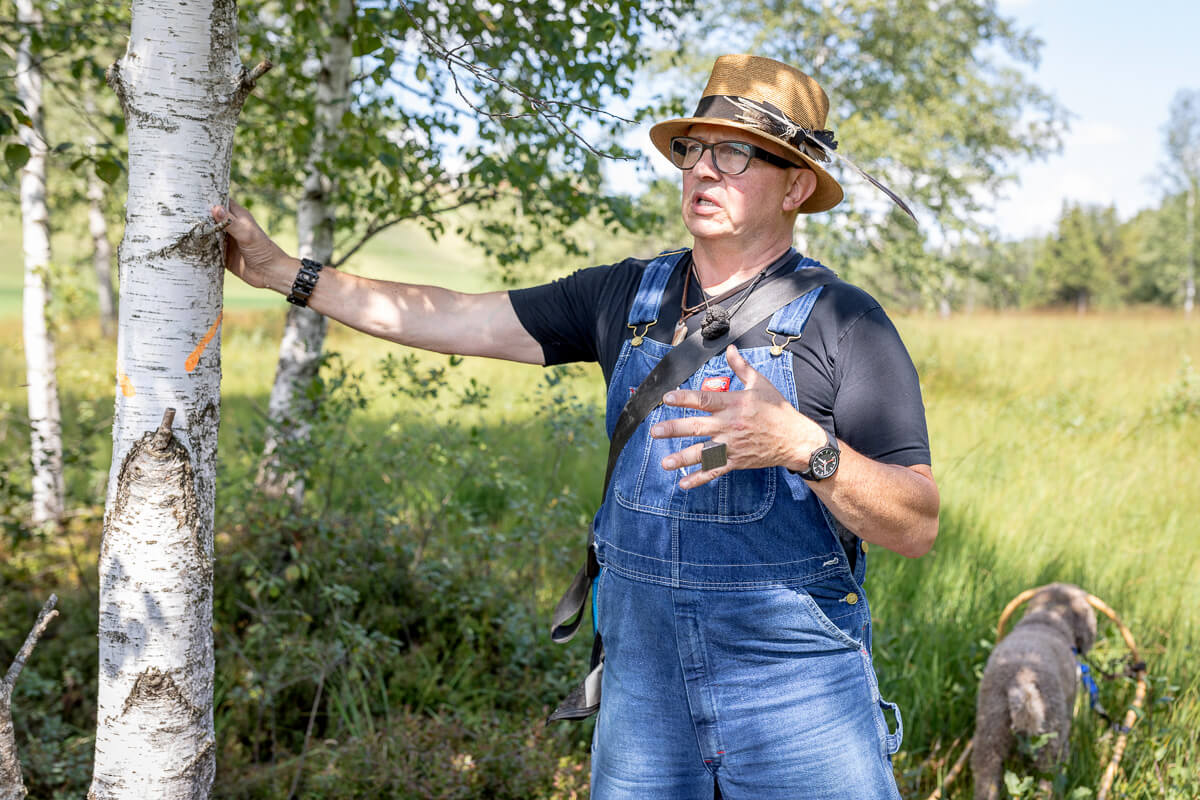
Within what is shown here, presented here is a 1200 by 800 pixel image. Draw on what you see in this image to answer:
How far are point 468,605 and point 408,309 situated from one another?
8.19 feet

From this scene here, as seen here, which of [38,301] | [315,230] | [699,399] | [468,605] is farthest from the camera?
[38,301]

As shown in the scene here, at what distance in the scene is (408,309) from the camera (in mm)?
2311

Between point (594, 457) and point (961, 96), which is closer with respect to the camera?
point (594, 457)

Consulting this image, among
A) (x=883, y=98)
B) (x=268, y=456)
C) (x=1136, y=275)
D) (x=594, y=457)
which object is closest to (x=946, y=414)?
(x=594, y=457)

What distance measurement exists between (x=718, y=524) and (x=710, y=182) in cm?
84

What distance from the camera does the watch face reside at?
1.57 m

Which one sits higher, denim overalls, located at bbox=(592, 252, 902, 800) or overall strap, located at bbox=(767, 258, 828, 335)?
overall strap, located at bbox=(767, 258, 828, 335)

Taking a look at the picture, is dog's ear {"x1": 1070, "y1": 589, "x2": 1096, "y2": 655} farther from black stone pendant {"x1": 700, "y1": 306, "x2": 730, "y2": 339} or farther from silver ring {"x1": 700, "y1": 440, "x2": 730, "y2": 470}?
silver ring {"x1": 700, "y1": 440, "x2": 730, "y2": 470}

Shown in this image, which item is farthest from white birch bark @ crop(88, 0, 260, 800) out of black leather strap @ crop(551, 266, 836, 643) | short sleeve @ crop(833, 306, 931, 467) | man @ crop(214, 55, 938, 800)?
short sleeve @ crop(833, 306, 931, 467)

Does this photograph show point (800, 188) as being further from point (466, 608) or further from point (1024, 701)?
point (466, 608)

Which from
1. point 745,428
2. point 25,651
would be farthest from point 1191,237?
point 25,651

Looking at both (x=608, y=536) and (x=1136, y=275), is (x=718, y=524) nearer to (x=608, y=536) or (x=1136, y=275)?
(x=608, y=536)

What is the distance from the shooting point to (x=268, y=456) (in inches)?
158

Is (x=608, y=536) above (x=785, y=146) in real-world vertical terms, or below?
below
